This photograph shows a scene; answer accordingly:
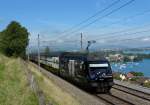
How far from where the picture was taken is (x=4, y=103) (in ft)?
47.8

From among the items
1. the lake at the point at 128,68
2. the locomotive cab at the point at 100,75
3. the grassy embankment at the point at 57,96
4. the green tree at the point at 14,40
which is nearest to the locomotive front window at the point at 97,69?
the locomotive cab at the point at 100,75

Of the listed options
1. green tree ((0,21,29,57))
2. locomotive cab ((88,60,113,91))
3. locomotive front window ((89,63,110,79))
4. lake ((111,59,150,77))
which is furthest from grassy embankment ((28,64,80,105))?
green tree ((0,21,29,57))

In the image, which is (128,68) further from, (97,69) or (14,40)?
(97,69)

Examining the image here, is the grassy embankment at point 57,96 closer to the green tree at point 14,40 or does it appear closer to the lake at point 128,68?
the lake at point 128,68

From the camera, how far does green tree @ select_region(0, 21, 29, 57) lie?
100 m

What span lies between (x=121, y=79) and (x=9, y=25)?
65844 millimetres

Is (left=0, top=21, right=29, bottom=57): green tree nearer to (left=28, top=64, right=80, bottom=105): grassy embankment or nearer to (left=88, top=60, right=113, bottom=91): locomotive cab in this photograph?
(left=88, top=60, right=113, bottom=91): locomotive cab

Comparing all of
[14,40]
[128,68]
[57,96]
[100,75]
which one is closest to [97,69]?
[100,75]

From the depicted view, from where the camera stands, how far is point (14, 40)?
330 feet

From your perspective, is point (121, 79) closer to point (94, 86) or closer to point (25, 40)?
point (94, 86)

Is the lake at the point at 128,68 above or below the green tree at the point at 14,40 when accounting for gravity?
below

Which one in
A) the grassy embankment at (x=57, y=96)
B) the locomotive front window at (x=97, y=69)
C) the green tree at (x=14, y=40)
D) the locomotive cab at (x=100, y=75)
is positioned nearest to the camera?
the grassy embankment at (x=57, y=96)

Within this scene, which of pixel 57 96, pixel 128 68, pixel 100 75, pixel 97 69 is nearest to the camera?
pixel 57 96

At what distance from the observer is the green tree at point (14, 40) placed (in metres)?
100
